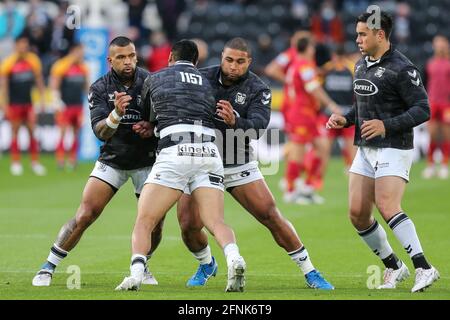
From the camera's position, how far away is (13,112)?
77.3ft

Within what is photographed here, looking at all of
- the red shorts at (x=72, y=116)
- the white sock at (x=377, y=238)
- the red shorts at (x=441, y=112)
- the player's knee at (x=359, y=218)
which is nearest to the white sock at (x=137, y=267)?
the player's knee at (x=359, y=218)

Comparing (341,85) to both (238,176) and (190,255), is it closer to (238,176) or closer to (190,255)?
(190,255)

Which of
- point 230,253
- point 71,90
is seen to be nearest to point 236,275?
point 230,253

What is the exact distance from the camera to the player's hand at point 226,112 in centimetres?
924

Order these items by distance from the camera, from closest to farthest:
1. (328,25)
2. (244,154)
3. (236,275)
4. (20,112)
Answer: (236,275) < (244,154) < (20,112) < (328,25)

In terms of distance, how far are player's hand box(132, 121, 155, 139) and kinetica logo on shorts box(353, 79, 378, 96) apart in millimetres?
1907

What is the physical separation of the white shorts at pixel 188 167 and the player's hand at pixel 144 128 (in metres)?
0.45

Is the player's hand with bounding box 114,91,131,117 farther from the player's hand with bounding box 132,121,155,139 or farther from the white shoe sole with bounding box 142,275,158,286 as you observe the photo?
the white shoe sole with bounding box 142,275,158,286

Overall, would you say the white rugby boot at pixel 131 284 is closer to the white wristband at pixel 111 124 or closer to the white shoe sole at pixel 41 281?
the white shoe sole at pixel 41 281

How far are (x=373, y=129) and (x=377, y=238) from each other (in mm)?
1104

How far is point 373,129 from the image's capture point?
9.46m

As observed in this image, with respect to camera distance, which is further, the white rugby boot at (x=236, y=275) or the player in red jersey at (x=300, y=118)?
the player in red jersey at (x=300, y=118)

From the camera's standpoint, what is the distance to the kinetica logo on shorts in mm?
9695

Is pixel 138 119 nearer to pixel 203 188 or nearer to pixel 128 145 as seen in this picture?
pixel 128 145
